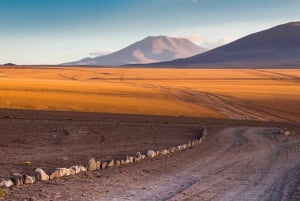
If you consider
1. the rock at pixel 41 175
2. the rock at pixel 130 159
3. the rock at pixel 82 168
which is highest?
the rock at pixel 41 175

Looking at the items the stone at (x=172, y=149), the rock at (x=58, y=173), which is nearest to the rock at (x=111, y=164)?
the rock at (x=58, y=173)

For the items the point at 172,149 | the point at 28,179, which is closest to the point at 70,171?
the point at 28,179

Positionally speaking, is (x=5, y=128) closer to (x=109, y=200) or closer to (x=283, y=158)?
(x=283, y=158)

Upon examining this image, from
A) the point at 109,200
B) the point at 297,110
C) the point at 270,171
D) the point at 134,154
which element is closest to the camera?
the point at 109,200

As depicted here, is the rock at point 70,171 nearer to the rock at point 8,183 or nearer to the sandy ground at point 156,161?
the sandy ground at point 156,161

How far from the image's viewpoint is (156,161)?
18062 millimetres

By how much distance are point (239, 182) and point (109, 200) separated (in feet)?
14.2

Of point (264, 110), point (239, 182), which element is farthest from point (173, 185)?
point (264, 110)

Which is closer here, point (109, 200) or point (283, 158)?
point (109, 200)

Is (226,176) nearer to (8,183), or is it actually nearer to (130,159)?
(130,159)

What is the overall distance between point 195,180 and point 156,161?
13.3 ft

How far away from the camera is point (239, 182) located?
557 inches

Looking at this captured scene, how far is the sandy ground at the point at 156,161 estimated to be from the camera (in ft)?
40.6

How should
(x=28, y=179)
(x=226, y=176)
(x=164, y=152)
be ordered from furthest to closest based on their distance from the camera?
(x=164, y=152) → (x=226, y=176) → (x=28, y=179)
